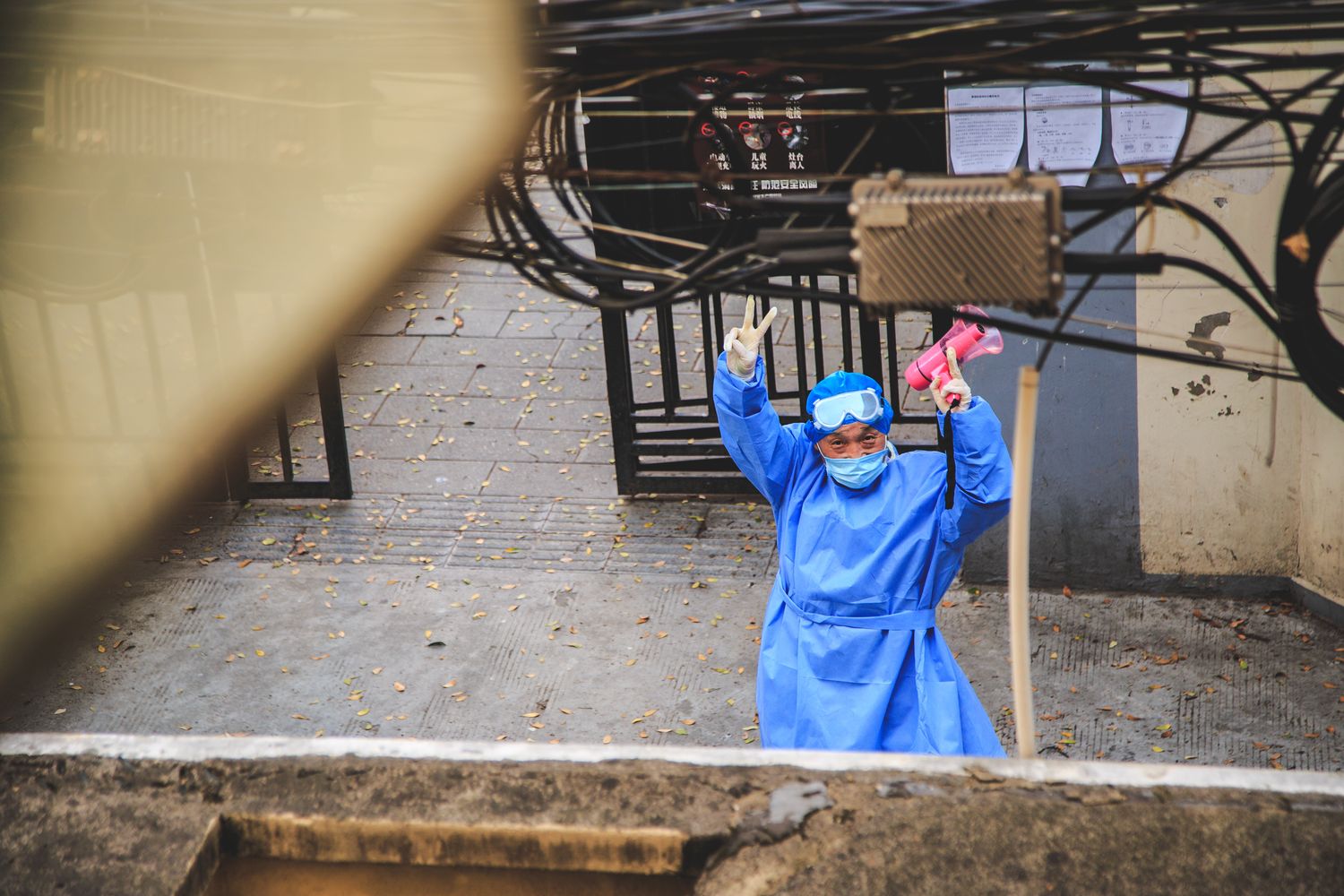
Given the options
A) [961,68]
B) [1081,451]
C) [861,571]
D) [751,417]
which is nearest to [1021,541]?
[961,68]

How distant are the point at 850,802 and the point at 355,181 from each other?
215 cm

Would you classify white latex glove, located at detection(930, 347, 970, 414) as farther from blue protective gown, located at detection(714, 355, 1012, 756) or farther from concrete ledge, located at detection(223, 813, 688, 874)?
concrete ledge, located at detection(223, 813, 688, 874)

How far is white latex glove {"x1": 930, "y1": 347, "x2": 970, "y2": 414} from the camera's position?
475 cm

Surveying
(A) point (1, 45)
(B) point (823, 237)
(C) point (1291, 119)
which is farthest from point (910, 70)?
(A) point (1, 45)

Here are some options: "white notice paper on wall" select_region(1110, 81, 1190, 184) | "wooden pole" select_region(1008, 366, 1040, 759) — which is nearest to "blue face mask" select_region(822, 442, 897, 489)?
"wooden pole" select_region(1008, 366, 1040, 759)

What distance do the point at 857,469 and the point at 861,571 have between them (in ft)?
1.21

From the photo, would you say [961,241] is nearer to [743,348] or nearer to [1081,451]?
[743,348]

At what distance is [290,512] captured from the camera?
8.29 m

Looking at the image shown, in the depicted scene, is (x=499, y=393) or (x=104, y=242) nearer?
(x=104, y=242)

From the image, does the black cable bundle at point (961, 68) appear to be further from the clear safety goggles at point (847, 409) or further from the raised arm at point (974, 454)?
the clear safety goggles at point (847, 409)

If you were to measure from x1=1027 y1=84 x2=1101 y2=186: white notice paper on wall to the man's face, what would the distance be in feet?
6.51

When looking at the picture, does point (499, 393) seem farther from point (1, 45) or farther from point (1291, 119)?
point (1291, 119)

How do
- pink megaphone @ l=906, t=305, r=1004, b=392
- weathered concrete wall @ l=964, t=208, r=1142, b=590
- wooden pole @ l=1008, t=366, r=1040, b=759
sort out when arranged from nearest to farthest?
wooden pole @ l=1008, t=366, r=1040, b=759 → pink megaphone @ l=906, t=305, r=1004, b=392 → weathered concrete wall @ l=964, t=208, r=1142, b=590

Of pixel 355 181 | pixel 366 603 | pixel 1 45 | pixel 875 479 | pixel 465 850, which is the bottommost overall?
pixel 366 603
